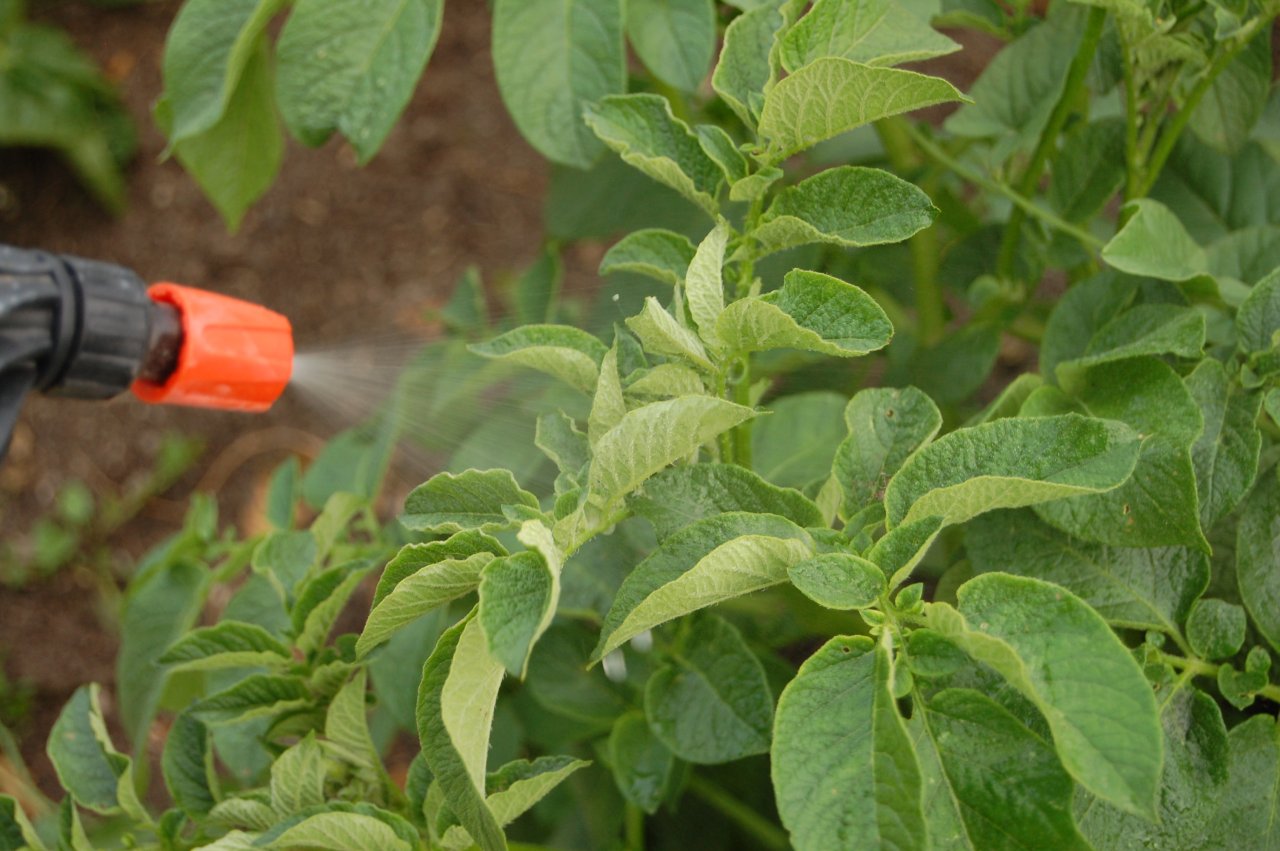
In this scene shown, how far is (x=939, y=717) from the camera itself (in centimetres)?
60

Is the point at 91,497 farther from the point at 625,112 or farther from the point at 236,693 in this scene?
the point at 625,112

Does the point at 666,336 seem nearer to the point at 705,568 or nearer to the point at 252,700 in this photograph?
the point at 705,568

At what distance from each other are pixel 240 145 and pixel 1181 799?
948 mm

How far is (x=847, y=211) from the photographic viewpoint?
669 millimetres

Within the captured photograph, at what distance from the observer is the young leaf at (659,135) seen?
706 mm

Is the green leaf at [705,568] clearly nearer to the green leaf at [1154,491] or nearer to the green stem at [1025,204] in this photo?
the green leaf at [1154,491]

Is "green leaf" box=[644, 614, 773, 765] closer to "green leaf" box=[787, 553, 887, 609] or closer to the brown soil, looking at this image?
"green leaf" box=[787, 553, 887, 609]

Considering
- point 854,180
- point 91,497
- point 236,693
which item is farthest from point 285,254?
point 854,180

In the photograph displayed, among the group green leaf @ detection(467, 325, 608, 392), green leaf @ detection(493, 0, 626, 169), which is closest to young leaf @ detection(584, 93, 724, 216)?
green leaf @ detection(467, 325, 608, 392)

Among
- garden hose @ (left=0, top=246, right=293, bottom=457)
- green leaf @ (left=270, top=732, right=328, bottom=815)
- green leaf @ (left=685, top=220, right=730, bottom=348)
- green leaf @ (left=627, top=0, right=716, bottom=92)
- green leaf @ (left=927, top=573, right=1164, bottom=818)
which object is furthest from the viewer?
green leaf @ (left=627, top=0, right=716, bottom=92)

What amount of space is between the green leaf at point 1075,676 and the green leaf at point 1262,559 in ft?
0.72

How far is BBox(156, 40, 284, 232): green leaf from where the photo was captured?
1.11 m

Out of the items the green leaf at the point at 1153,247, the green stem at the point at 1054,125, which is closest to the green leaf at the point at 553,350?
the green leaf at the point at 1153,247

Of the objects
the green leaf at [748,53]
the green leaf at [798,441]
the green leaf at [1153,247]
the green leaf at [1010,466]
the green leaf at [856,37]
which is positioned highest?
the green leaf at [856,37]
